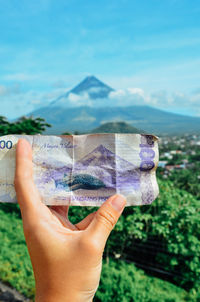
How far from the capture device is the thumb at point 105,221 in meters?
1.10

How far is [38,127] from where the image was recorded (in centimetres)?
663

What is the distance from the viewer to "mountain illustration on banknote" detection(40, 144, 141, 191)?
4.52 ft

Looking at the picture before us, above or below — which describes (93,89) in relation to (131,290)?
above

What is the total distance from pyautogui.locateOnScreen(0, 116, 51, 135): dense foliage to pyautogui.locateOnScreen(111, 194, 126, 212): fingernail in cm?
534

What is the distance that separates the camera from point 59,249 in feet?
3.53

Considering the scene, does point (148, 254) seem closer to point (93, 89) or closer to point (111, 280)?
point (111, 280)

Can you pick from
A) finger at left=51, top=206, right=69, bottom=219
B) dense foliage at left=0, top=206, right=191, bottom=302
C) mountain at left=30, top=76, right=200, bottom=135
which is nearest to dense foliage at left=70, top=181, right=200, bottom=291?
dense foliage at left=0, top=206, right=191, bottom=302

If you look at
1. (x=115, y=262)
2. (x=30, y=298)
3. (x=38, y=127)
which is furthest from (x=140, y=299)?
(x=38, y=127)

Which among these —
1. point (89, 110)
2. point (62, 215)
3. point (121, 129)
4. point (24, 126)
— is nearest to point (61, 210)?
point (62, 215)

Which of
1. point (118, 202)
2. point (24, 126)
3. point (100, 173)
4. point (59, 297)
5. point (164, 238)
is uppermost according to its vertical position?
point (24, 126)

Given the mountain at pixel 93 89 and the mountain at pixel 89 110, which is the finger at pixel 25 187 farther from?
the mountain at pixel 93 89

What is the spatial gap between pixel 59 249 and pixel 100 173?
44 cm

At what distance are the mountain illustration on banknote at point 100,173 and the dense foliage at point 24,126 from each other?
5115 millimetres

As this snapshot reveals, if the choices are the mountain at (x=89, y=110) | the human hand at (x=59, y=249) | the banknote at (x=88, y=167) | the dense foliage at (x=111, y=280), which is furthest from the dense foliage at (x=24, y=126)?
the mountain at (x=89, y=110)
